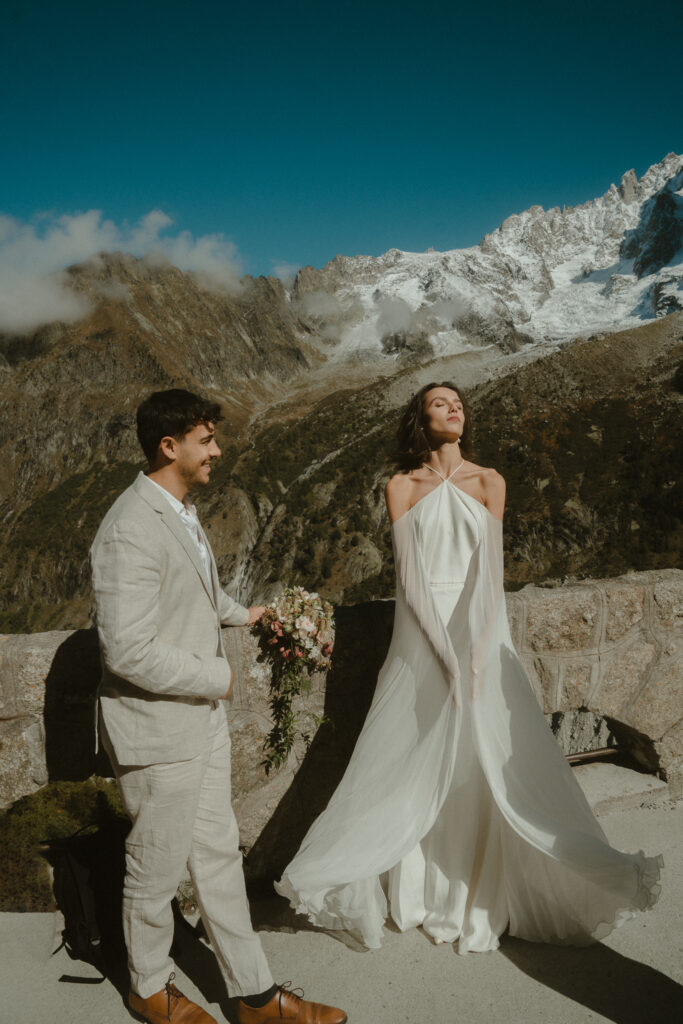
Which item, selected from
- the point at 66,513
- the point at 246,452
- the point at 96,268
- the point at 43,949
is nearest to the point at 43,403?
the point at 66,513

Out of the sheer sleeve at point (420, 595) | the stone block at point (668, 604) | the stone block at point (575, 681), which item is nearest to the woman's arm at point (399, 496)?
the sheer sleeve at point (420, 595)

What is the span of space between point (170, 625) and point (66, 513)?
121344 millimetres

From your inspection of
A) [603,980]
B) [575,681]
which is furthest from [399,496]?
[603,980]

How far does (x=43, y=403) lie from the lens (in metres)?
137

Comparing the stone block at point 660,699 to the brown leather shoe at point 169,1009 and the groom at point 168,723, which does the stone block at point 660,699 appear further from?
the brown leather shoe at point 169,1009

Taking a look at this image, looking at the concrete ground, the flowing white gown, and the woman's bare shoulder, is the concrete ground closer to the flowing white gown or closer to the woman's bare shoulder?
the flowing white gown

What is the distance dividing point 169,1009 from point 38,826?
1.00 metres

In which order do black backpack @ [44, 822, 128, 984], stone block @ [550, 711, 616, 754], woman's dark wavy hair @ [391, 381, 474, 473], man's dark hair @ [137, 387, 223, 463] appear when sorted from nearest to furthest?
man's dark hair @ [137, 387, 223, 463]
black backpack @ [44, 822, 128, 984]
woman's dark wavy hair @ [391, 381, 474, 473]
stone block @ [550, 711, 616, 754]

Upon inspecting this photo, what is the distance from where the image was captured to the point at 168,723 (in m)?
2.36

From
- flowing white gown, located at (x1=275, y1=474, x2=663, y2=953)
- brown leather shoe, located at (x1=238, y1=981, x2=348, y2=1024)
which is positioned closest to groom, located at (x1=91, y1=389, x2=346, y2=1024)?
brown leather shoe, located at (x1=238, y1=981, x2=348, y2=1024)

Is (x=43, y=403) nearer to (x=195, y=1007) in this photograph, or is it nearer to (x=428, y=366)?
(x=428, y=366)

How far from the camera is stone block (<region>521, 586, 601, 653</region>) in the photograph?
3.53 metres

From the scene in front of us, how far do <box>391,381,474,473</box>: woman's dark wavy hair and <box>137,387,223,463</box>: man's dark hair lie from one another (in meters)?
1.22

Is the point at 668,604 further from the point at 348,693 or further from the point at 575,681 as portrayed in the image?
the point at 348,693
